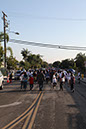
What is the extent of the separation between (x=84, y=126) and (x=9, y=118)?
2.92 meters

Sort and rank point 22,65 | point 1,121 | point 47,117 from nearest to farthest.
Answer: point 1,121 → point 47,117 → point 22,65

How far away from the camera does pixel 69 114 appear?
7941mm

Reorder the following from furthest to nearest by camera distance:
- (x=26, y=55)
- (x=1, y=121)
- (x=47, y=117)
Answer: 1. (x=26, y=55)
2. (x=47, y=117)
3. (x=1, y=121)

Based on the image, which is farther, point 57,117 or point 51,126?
point 57,117

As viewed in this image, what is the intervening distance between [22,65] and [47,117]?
67.0 m

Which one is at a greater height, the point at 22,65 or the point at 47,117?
the point at 22,65

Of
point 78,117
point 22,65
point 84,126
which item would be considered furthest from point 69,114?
point 22,65

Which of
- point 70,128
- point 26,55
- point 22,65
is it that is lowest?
point 70,128

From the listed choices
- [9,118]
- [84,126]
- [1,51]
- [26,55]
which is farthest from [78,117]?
[26,55]

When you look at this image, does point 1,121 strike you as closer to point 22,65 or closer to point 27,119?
point 27,119

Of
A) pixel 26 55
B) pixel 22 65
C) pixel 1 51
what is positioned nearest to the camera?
pixel 1 51

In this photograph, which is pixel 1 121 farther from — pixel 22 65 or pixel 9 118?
pixel 22 65

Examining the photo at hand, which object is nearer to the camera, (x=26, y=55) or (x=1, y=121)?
(x=1, y=121)

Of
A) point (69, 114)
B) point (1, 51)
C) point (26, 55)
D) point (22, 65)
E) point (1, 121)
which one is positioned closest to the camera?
point (1, 121)
